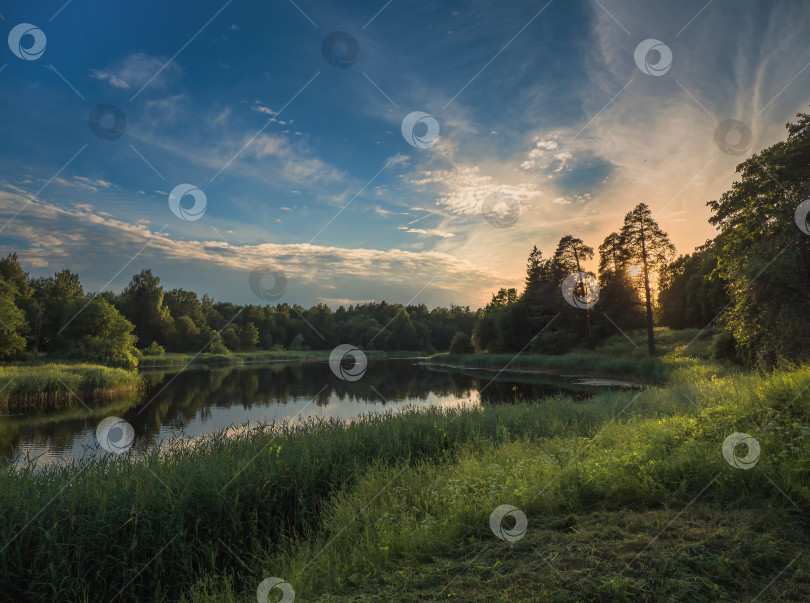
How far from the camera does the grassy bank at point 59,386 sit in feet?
80.7

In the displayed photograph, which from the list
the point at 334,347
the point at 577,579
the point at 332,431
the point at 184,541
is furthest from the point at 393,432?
the point at 334,347

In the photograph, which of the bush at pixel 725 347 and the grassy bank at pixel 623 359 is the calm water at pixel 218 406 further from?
the bush at pixel 725 347

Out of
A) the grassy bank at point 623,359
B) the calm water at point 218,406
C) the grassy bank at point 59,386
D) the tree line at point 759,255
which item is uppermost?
the tree line at point 759,255

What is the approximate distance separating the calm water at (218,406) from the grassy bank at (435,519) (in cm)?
393

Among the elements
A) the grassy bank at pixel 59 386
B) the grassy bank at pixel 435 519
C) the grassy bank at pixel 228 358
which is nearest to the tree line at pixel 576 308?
the grassy bank at pixel 228 358

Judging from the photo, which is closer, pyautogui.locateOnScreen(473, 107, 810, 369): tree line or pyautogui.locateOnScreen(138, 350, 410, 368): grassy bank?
pyautogui.locateOnScreen(473, 107, 810, 369): tree line

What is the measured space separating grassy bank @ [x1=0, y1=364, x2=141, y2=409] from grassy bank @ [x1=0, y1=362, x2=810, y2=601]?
23.4m

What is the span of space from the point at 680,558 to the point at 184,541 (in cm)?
660

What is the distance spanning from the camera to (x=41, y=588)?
5527 mm

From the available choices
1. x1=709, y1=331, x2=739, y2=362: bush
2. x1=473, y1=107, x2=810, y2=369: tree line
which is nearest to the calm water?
x1=709, y1=331, x2=739, y2=362: bush

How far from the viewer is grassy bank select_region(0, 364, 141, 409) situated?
24612 mm

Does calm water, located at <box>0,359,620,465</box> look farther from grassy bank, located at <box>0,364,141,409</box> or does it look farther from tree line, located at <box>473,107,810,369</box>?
tree line, located at <box>473,107,810,369</box>

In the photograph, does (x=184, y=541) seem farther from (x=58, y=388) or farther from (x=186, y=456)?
(x=58, y=388)

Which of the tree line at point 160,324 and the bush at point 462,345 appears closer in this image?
the tree line at point 160,324
